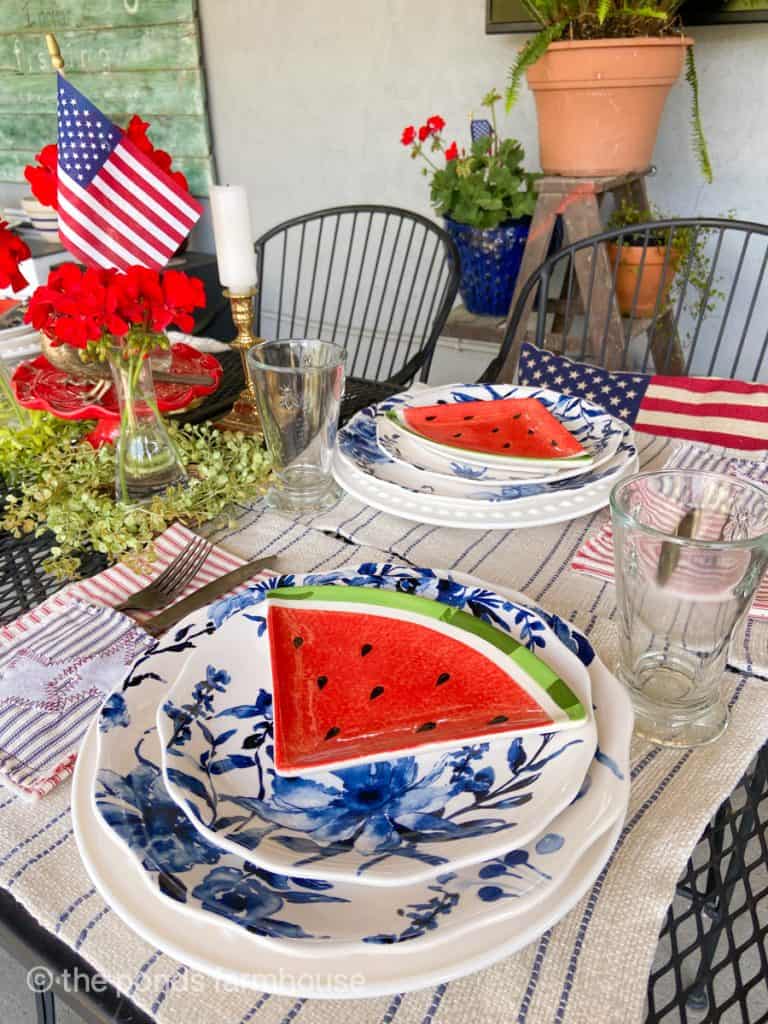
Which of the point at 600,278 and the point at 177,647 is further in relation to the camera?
the point at 600,278

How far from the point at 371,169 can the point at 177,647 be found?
240 cm

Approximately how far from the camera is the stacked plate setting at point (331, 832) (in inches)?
14.3

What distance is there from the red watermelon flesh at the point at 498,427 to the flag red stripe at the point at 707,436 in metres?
0.19

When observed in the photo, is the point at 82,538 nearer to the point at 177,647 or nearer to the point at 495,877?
the point at 177,647

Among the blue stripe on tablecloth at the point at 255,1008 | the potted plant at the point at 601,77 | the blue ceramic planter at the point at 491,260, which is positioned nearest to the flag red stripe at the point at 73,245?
the blue stripe on tablecloth at the point at 255,1008

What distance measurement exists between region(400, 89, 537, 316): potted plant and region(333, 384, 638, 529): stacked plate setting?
1.15m

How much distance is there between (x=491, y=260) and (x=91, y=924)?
1820 millimetres

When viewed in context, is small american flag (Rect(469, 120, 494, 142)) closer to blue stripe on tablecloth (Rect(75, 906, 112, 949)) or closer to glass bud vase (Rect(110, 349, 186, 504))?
glass bud vase (Rect(110, 349, 186, 504))

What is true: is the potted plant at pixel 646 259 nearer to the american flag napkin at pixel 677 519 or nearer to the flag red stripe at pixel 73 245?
the american flag napkin at pixel 677 519

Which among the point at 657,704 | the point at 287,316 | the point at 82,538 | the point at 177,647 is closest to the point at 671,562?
the point at 657,704

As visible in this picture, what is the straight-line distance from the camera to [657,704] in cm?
54

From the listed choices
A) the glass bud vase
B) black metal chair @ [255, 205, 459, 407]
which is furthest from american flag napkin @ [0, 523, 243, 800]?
black metal chair @ [255, 205, 459, 407]

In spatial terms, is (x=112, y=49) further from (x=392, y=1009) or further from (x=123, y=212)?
(x=392, y=1009)

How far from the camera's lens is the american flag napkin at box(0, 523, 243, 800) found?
20.6 inches
